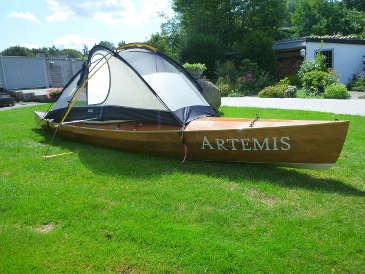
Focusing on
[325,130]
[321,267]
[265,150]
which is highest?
[325,130]

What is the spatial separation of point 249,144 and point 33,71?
19.1 metres

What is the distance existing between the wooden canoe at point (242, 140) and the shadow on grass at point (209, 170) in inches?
5.3

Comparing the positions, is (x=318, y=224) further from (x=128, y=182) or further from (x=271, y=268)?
(x=128, y=182)

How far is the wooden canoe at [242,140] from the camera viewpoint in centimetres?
359

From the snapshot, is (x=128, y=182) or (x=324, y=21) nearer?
(x=128, y=182)

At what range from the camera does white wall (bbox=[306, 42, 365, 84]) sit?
17109 millimetres

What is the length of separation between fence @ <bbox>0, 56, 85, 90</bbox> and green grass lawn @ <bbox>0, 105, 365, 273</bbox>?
1565 centimetres

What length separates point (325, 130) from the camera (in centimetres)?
351

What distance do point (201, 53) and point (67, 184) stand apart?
1822 centimetres

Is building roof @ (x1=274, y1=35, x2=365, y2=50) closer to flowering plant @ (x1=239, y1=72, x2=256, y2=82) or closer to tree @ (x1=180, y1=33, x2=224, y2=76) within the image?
flowering plant @ (x1=239, y1=72, x2=256, y2=82)

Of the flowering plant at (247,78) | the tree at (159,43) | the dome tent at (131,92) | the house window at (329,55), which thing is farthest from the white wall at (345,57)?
the dome tent at (131,92)

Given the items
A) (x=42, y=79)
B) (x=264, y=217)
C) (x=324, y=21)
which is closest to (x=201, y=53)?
(x=42, y=79)

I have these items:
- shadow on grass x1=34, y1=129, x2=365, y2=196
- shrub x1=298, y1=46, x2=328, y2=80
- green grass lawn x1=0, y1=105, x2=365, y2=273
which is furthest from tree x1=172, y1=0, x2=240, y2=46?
green grass lawn x1=0, y1=105, x2=365, y2=273

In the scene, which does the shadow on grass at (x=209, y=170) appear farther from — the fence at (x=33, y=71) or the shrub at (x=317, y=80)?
the fence at (x=33, y=71)
